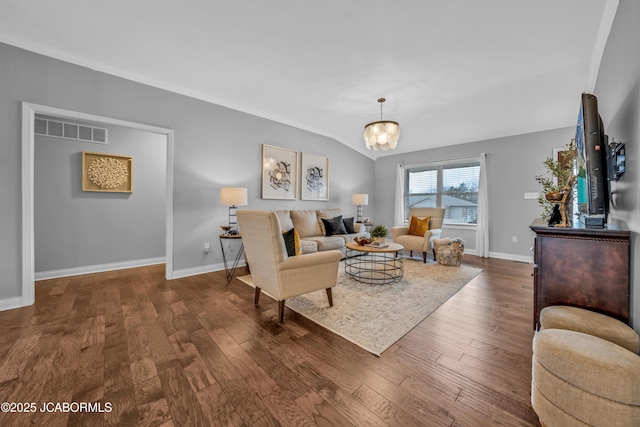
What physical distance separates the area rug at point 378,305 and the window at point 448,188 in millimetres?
2301

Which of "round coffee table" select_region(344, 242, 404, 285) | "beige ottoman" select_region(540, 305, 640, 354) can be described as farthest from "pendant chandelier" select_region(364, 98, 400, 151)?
"beige ottoman" select_region(540, 305, 640, 354)

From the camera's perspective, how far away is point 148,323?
220 centimetres

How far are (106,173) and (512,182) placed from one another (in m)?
7.31

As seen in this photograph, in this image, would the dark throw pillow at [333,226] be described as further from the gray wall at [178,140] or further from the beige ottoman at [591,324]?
the beige ottoman at [591,324]

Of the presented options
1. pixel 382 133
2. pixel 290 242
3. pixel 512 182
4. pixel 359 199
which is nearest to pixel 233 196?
pixel 290 242

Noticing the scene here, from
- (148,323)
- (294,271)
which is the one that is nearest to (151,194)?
(148,323)

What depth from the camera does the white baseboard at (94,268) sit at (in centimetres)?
346

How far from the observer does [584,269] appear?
162 cm

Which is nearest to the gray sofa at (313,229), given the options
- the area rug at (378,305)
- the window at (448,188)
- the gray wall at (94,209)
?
the area rug at (378,305)

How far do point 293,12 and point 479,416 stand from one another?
10.4 feet

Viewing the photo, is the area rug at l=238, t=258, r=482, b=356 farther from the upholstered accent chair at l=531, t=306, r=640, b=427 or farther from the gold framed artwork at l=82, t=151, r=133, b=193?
the gold framed artwork at l=82, t=151, r=133, b=193

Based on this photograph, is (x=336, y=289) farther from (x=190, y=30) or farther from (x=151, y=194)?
(x=151, y=194)

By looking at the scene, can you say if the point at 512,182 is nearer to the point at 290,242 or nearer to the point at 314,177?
the point at 314,177

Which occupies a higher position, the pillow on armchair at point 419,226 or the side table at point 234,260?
the pillow on armchair at point 419,226
